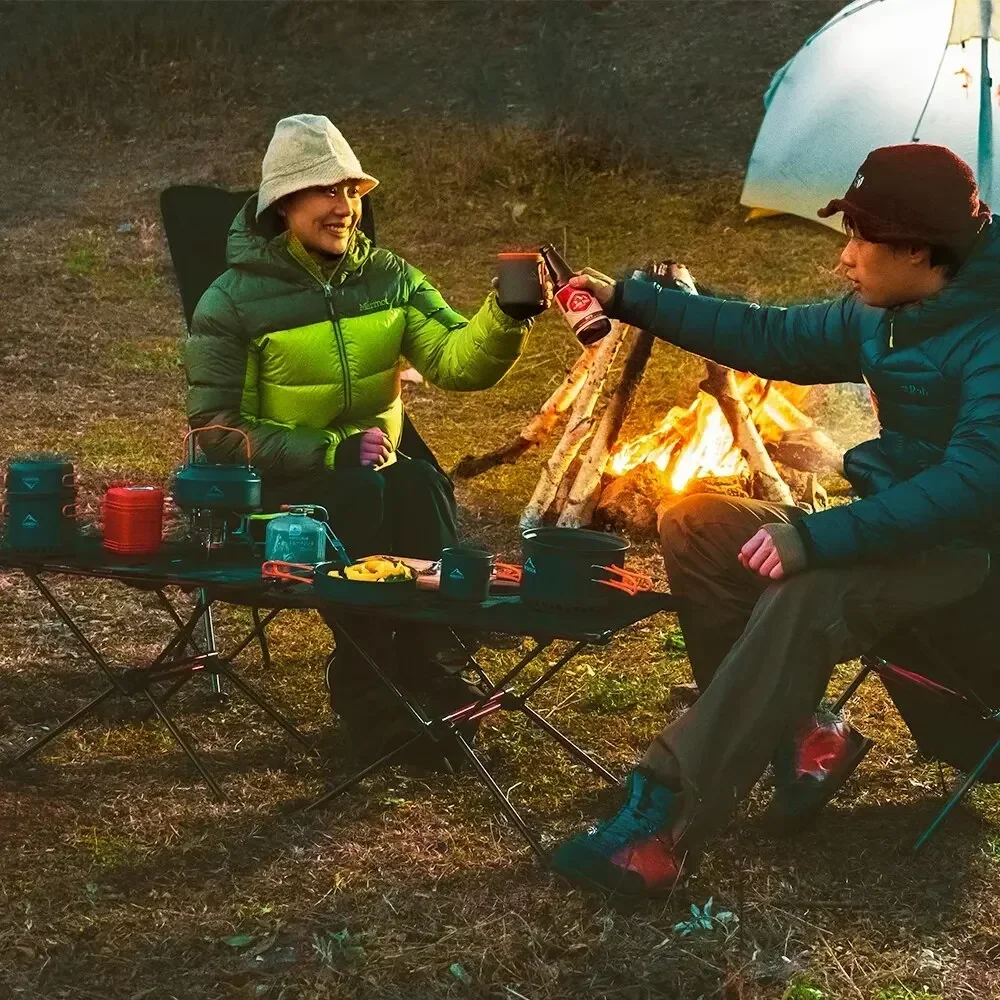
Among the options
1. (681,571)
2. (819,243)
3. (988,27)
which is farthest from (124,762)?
(819,243)

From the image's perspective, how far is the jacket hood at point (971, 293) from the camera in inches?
124

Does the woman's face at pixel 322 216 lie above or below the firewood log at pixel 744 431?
above

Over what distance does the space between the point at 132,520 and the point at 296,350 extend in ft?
2.58

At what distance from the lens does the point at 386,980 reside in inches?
111

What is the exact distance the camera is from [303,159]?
397cm

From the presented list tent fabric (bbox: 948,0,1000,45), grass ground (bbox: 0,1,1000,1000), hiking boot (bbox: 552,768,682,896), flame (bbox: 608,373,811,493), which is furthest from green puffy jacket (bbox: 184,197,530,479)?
tent fabric (bbox: 948,0,1000,45)

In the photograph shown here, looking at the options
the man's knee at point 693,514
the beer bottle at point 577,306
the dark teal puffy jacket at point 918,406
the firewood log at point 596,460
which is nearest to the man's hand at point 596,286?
the beer bottle at point 577,306

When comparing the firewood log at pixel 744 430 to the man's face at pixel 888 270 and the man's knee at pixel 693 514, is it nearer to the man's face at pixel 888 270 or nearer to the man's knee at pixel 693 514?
the man's knee at pixel 693 514

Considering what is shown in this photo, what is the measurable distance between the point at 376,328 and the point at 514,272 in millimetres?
619

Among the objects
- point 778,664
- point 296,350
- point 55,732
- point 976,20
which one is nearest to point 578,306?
point 296,350

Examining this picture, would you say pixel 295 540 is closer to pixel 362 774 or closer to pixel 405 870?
pixel 362 774

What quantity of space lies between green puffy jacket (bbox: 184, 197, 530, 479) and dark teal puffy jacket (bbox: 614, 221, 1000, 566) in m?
0.86

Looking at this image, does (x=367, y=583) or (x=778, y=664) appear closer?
(x=778, y=664)

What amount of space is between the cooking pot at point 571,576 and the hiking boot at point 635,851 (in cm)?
40
